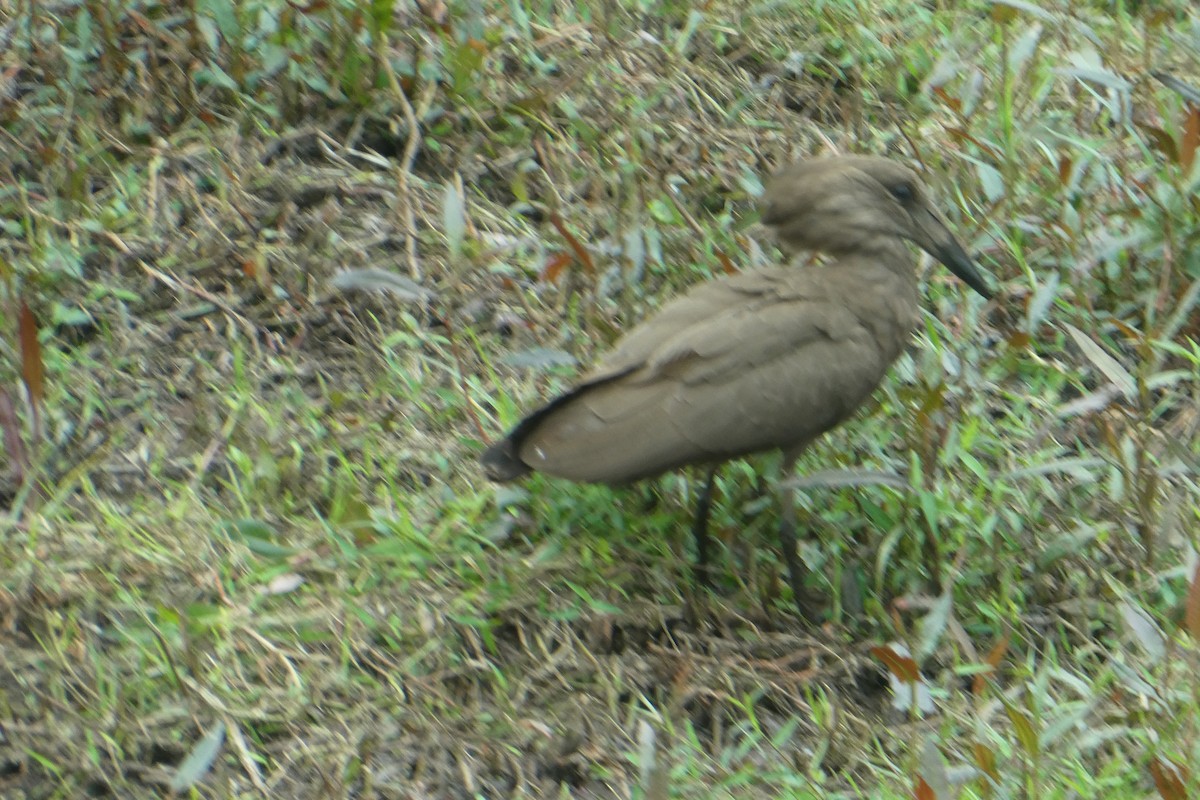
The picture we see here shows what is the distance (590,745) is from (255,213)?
2224 millimetres

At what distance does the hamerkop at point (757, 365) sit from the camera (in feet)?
12.6

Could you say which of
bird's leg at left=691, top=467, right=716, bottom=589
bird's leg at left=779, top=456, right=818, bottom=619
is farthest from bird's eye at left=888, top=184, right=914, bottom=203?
bird's leg at left=691, top=467, right=716, bottom=589

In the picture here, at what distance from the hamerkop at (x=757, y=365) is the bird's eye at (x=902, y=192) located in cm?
3

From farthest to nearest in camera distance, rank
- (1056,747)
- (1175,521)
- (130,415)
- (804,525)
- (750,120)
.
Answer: (750,120) < (130,415) < (804,525) < (1175,521) < (1056,747)

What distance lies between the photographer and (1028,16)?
5.81 m

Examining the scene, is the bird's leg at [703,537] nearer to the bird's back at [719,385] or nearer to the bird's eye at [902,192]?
the bird's back at [719,385]

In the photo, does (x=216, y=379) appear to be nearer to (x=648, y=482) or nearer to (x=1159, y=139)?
(x=648, y=482)

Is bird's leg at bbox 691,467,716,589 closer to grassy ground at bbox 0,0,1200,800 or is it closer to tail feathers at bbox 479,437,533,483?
grassy ground at bbox 0,0,1200,800

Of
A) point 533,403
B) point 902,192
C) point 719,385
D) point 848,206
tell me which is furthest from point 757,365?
point 533,403

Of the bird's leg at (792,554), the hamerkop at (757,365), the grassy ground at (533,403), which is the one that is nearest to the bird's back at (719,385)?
the hamerkop at (757,365)

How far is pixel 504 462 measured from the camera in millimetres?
3898

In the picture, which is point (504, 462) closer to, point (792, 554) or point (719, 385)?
point (719, 385)

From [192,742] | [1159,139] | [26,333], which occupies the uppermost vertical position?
[1159,139]

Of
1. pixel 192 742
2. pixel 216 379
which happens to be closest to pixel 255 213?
pixel 216 379
